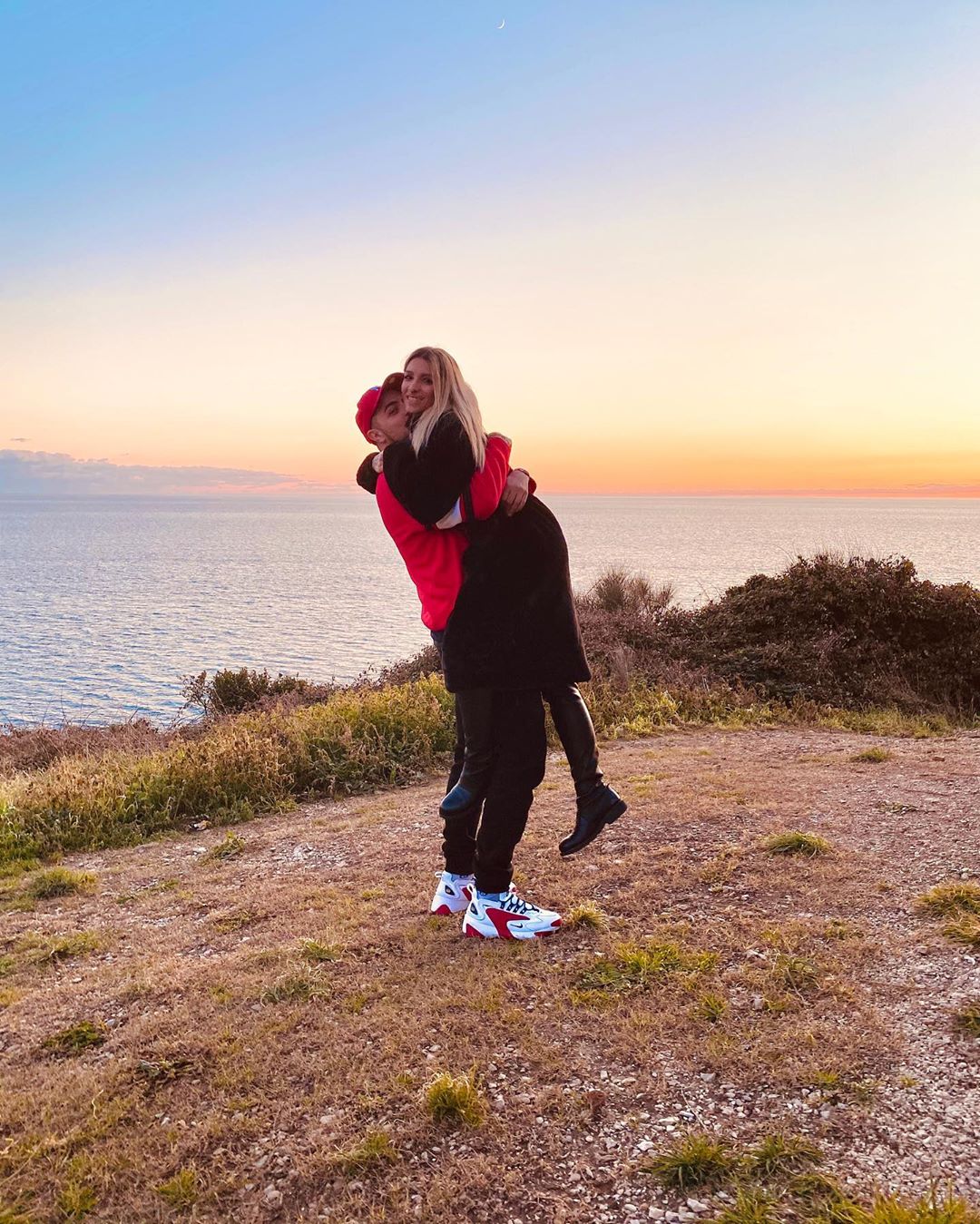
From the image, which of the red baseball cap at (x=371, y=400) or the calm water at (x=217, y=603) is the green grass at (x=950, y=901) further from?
the calm water at (x=217, y=603)

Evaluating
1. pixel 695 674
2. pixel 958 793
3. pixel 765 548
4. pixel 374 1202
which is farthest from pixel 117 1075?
pixel 765 548

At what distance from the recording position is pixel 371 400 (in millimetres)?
3975

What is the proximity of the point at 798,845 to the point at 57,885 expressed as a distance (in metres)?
5.03

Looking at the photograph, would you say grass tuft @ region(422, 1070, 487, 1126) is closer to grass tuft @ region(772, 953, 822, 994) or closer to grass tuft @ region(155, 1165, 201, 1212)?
grass tuft @ region(155, 1165, 201, 1212)

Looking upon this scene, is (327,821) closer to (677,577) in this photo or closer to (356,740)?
(356,740)

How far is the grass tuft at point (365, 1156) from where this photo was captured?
2670 millimetres

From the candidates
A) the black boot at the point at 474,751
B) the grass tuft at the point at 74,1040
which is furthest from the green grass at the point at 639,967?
the grass tuft at the point at 74,1040

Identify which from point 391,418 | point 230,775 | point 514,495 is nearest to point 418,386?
point 391,418

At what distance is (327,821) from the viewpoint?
738 centimetres

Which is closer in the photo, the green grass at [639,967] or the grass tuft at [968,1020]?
the grass tuft at [968,1020]

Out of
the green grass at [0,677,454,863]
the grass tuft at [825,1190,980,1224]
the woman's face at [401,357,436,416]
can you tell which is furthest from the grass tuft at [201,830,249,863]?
the grass tuft at [825,1190,980,1224]

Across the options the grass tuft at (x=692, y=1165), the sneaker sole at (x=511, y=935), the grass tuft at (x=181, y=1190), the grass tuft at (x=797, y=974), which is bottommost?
the grass tuft at (x=181, y=1190)

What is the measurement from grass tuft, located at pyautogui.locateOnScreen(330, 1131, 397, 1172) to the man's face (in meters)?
2.77

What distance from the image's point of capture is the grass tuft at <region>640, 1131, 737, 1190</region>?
2.50 m
